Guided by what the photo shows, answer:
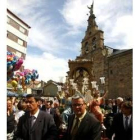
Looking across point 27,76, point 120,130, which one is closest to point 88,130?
point 120,130

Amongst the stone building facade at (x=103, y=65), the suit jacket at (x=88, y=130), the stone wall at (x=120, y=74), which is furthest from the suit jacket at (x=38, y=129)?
the stone wall at (x=120, y=74)

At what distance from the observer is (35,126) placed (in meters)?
3.12

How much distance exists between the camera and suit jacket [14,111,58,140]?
3.08 m

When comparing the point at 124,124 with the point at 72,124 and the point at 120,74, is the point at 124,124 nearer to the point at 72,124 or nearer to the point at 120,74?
the point at 72,124

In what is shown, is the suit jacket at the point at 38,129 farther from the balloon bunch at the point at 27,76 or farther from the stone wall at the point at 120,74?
the stone wall at the point at 120,74

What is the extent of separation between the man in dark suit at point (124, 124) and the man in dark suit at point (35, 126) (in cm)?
105

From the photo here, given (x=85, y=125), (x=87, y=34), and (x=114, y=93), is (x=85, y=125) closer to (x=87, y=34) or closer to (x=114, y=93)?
(x=114, y=93)

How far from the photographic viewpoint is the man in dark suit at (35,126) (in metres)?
3.09

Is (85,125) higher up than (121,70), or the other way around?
(121,70)

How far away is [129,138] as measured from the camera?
134 inches

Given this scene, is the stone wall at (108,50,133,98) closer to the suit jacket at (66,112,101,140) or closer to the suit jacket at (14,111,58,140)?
the suit jacket at (14,111,58,140)

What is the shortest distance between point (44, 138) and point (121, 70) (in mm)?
27601

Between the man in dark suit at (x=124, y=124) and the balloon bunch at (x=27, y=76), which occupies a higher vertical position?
the balloon bunch at (x=27, y=76)
